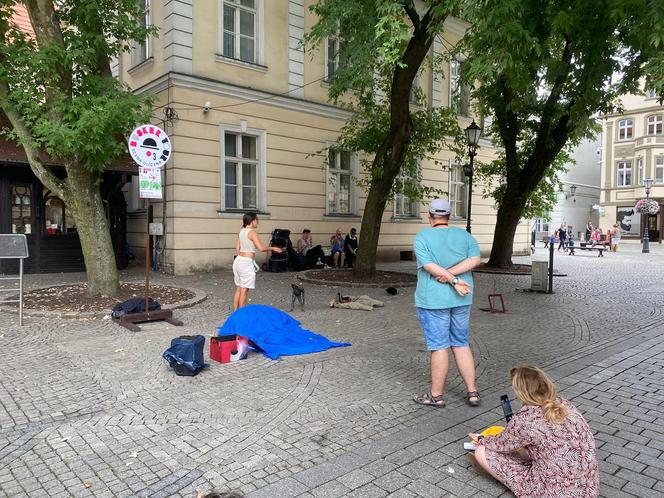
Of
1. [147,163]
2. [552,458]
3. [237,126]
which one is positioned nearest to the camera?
[552,458]

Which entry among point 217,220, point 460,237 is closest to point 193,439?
point 460,237

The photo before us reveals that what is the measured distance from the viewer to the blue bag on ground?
5.39m

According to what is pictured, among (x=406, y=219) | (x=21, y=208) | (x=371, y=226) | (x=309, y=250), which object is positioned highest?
(x=21, y=208)

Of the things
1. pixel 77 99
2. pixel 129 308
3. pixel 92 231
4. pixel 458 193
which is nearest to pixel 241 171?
pixel 92 231

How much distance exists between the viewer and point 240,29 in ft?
51.8

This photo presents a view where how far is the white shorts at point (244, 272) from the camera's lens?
27.0 feet

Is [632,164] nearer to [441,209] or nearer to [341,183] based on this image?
[341,183]

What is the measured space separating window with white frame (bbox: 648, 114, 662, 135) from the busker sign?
54.4 m

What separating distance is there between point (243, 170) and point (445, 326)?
12.7 m

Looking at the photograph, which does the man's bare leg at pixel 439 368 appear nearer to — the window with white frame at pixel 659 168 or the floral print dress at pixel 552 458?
the floral print dress at pixel 552 458

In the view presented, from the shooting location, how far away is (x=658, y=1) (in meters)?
4.66

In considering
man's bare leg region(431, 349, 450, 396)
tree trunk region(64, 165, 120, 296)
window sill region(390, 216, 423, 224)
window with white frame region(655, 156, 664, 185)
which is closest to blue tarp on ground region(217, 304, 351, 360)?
man's bare leg region(431, 349, 450, 396)

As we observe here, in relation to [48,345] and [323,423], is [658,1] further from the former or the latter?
[48,345]

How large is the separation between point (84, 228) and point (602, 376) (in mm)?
8820
